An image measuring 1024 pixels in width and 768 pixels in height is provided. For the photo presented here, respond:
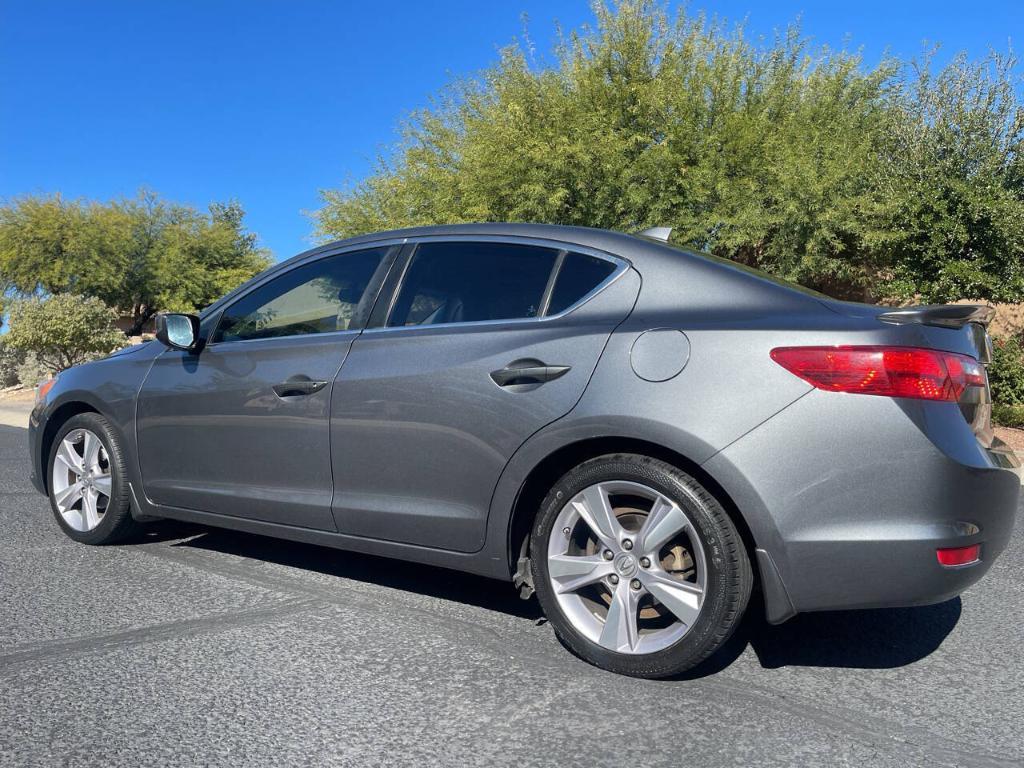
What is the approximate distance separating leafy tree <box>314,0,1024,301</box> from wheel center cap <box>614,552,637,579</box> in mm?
13274

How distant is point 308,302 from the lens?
455 centimetres

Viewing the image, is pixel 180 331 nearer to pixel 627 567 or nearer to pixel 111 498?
pixel 111 498

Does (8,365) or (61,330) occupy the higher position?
(61,330)

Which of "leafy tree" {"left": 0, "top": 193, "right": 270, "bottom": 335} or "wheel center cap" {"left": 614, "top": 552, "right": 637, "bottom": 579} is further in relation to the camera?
"leafy tree" {"left": 0, "top": 193, "right": 270, "bottom": 335}

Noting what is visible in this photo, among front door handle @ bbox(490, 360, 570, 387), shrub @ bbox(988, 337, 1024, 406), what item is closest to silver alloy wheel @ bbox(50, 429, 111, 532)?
front door handle @ bbox(490, 360, 570, 387)

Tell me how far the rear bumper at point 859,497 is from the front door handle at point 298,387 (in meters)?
1.83

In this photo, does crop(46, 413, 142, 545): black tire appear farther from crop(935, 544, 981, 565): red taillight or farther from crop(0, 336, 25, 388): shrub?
crop(0, 336, 25, 388): shrub

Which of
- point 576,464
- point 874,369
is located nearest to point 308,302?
point 576,464

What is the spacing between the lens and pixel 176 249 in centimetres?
4528

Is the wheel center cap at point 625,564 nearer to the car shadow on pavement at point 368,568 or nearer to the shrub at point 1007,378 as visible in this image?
the car shadow on pavement at point 368,568

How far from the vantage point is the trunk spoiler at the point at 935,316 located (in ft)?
10.2

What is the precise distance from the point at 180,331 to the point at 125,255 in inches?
1676

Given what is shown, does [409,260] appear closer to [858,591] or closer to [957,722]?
[858,591]

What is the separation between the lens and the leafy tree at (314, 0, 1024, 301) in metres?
15.2
